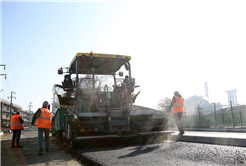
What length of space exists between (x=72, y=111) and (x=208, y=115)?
1771cm

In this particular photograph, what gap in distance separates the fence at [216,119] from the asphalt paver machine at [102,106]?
44.2 feet

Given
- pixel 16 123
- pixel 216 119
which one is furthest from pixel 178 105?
pixel 216 119

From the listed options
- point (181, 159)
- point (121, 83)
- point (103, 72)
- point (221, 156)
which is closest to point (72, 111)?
point (121, 83)

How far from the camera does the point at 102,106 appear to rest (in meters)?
8.10

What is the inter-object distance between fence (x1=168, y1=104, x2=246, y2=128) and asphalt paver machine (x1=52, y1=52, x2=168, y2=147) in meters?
13.5

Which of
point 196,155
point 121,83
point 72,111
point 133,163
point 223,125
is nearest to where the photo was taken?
point 133,163

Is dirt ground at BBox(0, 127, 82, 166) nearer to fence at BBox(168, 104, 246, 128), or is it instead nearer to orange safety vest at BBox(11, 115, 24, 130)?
orange safety vest at BBox(11, 115, 24, 130)

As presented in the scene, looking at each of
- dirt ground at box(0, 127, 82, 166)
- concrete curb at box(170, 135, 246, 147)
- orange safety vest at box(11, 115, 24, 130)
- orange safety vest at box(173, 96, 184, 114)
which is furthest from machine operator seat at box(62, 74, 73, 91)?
concrete curb at box(170, 135, 246, 147)

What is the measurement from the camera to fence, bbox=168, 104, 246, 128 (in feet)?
62.7

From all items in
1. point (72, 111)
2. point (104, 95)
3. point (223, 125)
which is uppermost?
point (104, 95)

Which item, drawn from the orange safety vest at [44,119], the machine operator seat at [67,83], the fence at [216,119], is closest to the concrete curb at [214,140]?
the machine operator seat at [67,83]

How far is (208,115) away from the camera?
22.0m

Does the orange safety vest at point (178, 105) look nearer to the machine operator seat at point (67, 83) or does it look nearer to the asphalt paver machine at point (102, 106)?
the asphalt paver machine at point (102, 106)

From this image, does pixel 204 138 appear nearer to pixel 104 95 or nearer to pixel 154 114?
pixel 154 114
